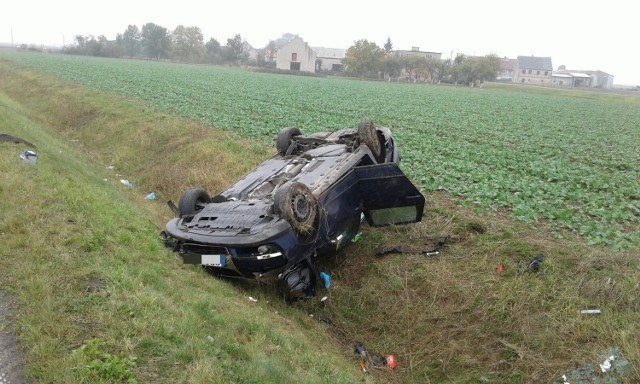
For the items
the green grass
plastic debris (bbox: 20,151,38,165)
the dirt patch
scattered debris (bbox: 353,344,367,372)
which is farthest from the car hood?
plastic debris (bbox: 20,151,38,165)

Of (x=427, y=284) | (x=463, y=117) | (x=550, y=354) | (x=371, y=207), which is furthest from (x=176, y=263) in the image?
(x=463, y=117)

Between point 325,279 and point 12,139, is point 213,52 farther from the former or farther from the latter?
point 325,279

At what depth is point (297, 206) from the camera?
5.82 metres

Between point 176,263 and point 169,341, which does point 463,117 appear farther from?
point 169,341

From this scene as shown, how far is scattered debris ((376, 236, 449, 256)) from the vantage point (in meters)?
7.07

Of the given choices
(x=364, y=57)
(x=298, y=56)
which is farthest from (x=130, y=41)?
(x=364, y=57)

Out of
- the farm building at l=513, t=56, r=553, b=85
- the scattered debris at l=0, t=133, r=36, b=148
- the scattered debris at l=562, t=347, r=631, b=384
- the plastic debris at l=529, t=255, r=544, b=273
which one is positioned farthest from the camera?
the farm building at l=513, t=56, r=553, b=85

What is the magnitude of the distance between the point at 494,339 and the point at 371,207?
2364 mm


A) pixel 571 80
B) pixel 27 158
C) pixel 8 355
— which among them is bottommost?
pixel 8 355

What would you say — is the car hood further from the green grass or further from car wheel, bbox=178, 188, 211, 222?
the green grass

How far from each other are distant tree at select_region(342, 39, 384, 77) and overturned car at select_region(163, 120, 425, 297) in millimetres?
74194

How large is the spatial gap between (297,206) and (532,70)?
366 feet

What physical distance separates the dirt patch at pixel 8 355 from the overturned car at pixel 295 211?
88.9 inches

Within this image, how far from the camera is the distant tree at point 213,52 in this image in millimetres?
99188
